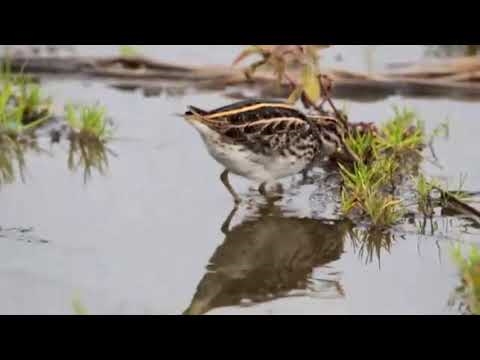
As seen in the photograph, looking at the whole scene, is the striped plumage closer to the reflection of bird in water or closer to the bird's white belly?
the bird's white belly

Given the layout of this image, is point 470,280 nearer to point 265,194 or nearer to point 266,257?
point 266,257

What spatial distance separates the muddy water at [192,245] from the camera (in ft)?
21.9

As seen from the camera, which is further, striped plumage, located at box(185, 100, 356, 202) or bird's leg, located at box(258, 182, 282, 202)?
bird's leg, located at box(258, 182, 282, 202)

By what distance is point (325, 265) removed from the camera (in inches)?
287

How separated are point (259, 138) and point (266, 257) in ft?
3.93

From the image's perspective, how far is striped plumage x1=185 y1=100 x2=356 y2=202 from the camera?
811 centimetres

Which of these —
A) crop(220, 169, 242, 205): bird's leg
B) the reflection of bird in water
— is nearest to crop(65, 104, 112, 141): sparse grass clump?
crop(220, 169, 242, 205): bird's leg

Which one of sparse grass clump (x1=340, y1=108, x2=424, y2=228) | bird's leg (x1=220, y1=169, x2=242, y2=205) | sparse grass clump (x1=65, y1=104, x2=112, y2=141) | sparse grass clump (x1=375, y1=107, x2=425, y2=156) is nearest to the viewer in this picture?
sparse grass clump (x1=340, y1=108, x2=424, y2=228)

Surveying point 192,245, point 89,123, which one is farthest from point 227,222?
point 89,123

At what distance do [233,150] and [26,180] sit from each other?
1.80 meters

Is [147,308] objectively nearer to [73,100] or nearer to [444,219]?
[444,219]

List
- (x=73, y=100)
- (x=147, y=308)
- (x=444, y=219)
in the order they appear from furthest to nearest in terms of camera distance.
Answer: (x=73, y=100), (x=444, y=219), (x=147, y=308)

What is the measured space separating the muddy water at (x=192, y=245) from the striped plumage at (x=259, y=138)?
275 mm

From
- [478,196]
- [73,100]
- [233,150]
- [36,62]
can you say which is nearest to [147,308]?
[233,150]
